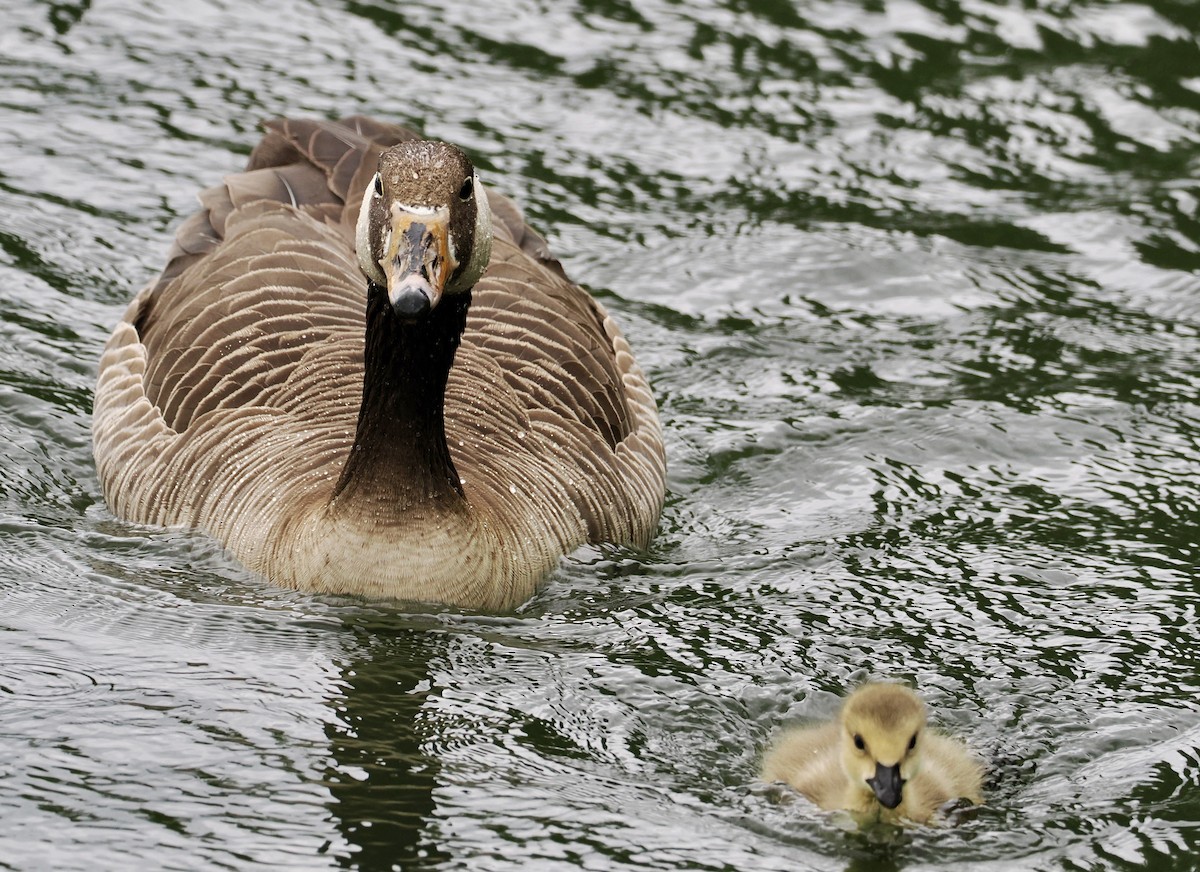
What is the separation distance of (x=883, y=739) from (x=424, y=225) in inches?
99.7

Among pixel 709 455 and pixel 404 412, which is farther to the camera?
pixel 709 455

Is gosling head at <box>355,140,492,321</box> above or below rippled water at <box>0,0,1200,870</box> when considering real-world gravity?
above

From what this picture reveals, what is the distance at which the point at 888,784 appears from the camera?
616 centimetres

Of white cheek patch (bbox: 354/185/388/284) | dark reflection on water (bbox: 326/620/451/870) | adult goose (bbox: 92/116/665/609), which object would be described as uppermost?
white cheek patch (bbox: 354/185/388/284)

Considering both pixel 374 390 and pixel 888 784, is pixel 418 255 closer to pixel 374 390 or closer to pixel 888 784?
pixel 374 390

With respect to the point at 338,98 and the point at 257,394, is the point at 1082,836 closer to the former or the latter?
the point at 257,394

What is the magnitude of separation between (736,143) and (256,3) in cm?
367

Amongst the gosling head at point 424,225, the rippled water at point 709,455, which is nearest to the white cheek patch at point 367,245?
the gosling head at point 424,225

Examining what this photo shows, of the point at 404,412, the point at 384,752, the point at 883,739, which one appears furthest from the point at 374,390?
the point at 883,739

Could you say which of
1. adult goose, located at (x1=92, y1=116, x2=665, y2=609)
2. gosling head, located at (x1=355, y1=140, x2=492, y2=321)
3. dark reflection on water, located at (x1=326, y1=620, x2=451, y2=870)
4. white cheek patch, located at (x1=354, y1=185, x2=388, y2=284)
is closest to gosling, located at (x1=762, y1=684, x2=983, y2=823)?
dark reflection on water, located at (x1=326, y1=620, x2=451, y2=870)

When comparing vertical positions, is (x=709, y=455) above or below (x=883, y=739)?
below

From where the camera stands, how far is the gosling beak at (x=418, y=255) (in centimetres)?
713

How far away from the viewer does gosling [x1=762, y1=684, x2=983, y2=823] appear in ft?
20.4

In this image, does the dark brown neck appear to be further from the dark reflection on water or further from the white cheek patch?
the dark reflection on water
